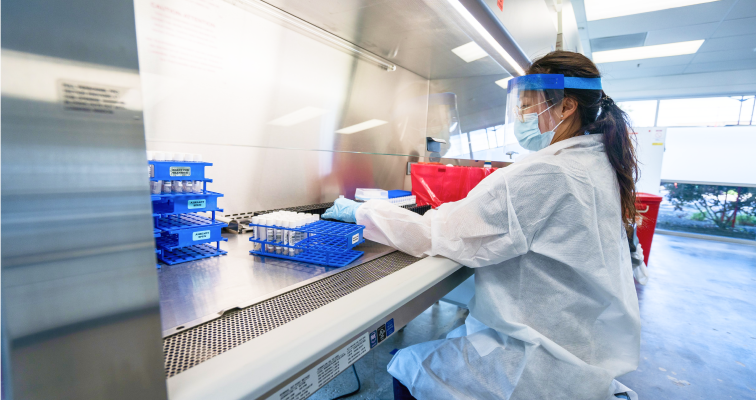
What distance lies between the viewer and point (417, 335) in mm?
2275

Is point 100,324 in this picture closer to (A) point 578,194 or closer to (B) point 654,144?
(A) point 578,194

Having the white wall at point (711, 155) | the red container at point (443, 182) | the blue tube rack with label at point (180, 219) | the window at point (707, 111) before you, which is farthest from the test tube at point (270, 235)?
the window at point (707, 111)

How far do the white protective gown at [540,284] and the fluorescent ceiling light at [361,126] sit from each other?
3.12 ft

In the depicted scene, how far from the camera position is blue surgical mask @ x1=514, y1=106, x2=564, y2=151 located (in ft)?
4.20

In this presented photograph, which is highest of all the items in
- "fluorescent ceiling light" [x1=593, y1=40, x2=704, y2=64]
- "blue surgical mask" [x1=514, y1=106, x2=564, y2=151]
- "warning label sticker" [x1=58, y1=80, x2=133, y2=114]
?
"fluorescent ceiling light" [x1=593, y1=40, x2=704, y2=64]

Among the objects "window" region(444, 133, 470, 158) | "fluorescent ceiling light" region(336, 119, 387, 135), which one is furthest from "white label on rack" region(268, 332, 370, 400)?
"window" region(444, 133, 470, 158)

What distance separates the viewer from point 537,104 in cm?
123

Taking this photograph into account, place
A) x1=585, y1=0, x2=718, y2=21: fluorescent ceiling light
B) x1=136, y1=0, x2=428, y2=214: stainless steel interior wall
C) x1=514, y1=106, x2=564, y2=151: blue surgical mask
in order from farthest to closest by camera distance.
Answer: x1=585, y1=0, x2=718, y2=21: fluorescent ceiling light, x1=514, y1=106, x2=564, y2=151: blue surgical mask, x1=136, y1=0, x2=428, y2=214: stainless steel interior wall

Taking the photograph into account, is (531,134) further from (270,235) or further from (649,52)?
(649,52)

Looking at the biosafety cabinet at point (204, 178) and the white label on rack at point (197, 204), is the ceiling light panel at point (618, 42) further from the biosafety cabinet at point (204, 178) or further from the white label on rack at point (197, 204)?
the white label on rack at point (197, 204)

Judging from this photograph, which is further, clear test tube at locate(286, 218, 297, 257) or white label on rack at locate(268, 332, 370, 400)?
clear test tube at locate(286, 218, 297, 257)

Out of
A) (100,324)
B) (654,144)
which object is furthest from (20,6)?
(654,144)

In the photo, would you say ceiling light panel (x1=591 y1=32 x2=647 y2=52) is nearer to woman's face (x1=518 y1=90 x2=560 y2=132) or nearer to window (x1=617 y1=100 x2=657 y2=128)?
window (x1=617 y1=100 x2=657 y2=128)

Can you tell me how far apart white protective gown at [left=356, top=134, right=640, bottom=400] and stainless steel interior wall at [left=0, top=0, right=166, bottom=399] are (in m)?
0.81
